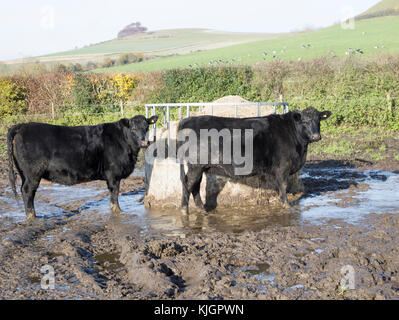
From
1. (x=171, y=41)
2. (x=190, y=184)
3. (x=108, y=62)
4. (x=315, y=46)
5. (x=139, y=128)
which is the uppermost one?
(x=171, y=41)

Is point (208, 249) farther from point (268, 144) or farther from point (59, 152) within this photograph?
point (59, 152)

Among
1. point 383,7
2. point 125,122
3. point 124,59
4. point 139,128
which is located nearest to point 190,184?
point 139,128

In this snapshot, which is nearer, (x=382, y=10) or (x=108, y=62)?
(x=108, y=62)

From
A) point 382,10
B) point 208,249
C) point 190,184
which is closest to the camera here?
point 208,249

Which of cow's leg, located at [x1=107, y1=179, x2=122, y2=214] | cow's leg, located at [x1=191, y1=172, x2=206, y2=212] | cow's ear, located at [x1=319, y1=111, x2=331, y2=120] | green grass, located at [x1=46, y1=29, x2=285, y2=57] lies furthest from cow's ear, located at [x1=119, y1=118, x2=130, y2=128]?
green grass, located at [x1=46, y1=29, x2=285, y2=57]

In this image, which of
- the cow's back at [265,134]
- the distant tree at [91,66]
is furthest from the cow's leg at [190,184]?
the distant tree at [91,66]

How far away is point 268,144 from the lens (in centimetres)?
755

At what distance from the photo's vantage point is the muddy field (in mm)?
4309

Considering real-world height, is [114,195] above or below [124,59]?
below

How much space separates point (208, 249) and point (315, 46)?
40005 millimetres
